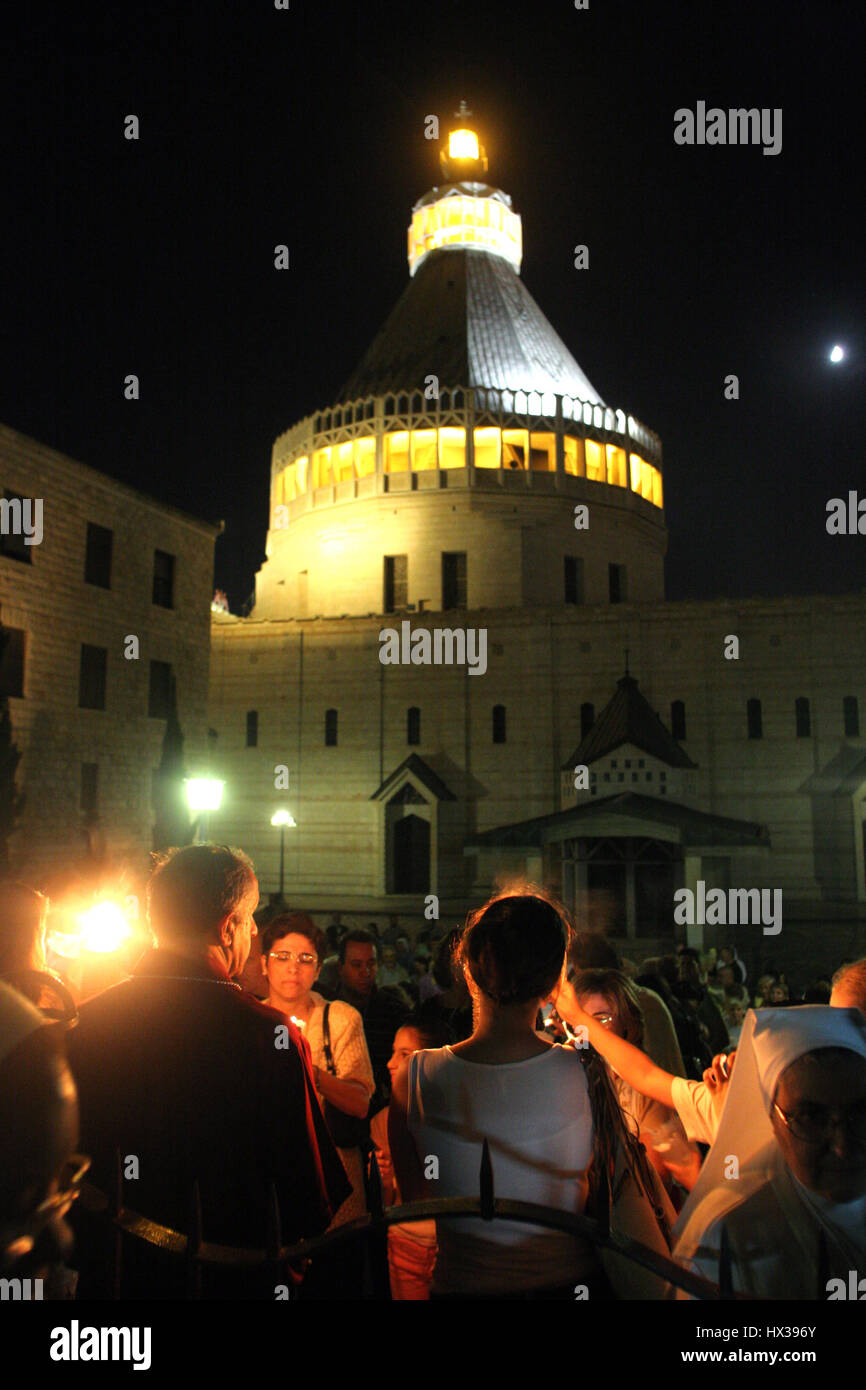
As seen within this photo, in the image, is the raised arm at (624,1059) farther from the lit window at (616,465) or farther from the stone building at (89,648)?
the lit window at (616,465)

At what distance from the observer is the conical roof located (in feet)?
139

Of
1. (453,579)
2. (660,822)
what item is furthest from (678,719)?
(453,579)

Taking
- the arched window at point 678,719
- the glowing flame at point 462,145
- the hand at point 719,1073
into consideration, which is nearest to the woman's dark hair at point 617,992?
the hand at point 719,1073

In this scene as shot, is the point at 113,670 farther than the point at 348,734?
No

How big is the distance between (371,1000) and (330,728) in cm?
2768

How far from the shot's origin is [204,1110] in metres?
2.76

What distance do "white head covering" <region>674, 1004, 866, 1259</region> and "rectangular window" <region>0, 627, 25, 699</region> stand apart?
21.2 m

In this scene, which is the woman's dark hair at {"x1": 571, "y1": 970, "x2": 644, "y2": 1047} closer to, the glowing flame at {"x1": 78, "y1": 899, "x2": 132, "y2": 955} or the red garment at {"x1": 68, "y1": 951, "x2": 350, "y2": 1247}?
the red garment at {"x1": 68, "y1": 951, "x2": 350, "y2": 1247}

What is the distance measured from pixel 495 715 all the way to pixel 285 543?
16304 millimetres

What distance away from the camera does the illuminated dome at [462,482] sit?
1543 inches

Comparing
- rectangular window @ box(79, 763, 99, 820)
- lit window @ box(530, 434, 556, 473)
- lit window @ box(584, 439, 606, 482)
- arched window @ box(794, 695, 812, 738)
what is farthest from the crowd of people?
lit window @ box(584, 439, 606, 482)

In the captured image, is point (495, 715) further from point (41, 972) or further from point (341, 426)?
point (41, 972)

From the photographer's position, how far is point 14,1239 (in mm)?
2020
